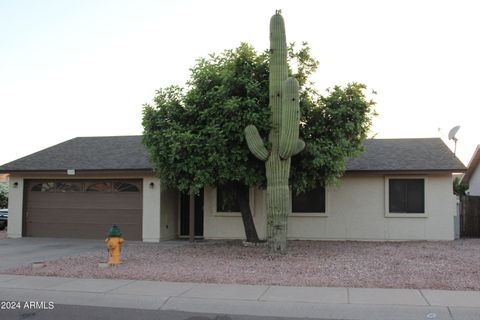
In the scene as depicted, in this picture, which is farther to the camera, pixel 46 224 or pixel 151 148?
pixel 46 224

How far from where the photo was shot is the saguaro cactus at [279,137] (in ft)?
43.0

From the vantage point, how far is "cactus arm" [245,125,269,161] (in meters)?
13.1

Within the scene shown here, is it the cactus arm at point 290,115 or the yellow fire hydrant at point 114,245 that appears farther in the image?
the cactus arm at point 290,115

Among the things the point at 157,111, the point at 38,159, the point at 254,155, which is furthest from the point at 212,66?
the point at 38,159

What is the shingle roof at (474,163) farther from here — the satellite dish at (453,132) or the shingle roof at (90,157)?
the shingle roof at (90,157)

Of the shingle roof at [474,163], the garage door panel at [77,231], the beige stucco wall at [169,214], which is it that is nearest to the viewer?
the beige stucco wall at [169,214]

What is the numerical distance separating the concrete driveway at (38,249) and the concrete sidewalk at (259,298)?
315 cm

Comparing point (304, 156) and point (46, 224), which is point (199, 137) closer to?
point (304, 156)

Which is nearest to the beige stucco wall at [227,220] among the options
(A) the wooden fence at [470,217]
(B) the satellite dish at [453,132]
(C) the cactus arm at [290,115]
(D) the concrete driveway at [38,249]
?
(D) the concrete driveway at [38,249]

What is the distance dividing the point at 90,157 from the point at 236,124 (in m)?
8.68

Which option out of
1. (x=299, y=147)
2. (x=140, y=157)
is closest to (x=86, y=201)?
(x=140, y=157)

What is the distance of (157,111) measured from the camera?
48.5 ft

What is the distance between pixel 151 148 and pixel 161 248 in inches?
133

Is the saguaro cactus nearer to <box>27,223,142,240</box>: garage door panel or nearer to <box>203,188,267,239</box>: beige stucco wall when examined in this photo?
<box>203,188,267,239</box>: beige stucco wall
